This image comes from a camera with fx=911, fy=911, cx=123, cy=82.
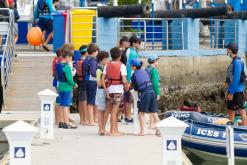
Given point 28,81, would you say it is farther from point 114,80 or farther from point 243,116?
point 243,116

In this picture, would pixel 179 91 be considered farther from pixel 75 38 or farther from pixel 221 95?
pixel 75 38

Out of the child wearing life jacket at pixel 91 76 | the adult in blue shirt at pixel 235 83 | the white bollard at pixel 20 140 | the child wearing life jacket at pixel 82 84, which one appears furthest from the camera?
the child wearing life jacket at pixel 82 84

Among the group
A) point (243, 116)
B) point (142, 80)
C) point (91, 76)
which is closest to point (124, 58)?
point (91, 76)

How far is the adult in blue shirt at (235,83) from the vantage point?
57.8ft

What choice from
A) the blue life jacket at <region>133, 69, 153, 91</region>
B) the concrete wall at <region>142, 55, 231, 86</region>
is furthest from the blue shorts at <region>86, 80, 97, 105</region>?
the concrete wall at <region>142, 55, 231, 86</region>

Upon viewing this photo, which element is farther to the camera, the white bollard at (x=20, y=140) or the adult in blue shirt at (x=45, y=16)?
the adult in blue shirt at (x=45, y=16)

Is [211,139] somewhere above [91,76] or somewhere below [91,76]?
below

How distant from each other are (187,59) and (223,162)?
38.7ft

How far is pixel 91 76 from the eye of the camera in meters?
18.6

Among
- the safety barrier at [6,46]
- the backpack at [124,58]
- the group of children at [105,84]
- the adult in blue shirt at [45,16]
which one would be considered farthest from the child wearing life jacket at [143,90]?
the adult in blue shirt at [45,16]

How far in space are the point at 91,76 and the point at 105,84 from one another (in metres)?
1.74

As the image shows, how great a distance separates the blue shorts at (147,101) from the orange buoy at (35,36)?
34.6 feet

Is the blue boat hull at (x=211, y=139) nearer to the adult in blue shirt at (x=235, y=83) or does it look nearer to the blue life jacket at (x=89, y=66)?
the adult in blue shirt at (x=235, y=83)

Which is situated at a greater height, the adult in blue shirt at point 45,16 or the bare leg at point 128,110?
the adult in blue shirt at point 45,16
